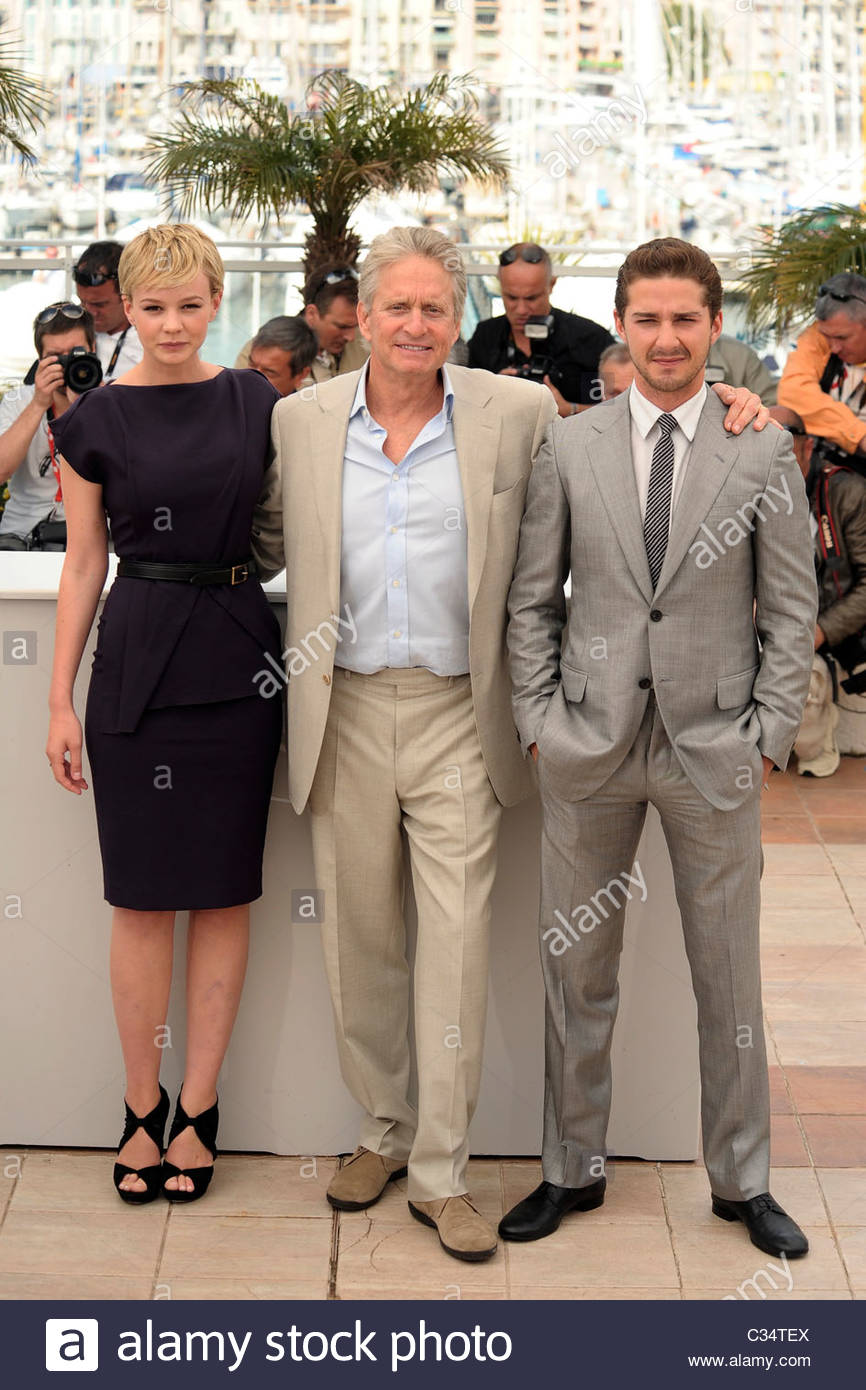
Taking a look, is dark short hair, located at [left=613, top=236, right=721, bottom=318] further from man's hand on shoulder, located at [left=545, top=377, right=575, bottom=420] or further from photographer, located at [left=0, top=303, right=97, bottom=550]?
man's hand on shoulder, located at [left=545, top=377, right=575, bottom=420]

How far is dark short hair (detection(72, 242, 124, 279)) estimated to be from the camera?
5.09 metres

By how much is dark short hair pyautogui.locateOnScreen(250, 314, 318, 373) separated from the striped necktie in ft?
8.31

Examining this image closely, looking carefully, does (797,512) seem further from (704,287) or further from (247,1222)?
(247,1222)

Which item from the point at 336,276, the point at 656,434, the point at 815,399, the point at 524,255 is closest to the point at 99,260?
the point at 336,276

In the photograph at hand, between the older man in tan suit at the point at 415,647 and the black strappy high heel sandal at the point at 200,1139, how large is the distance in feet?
1.13

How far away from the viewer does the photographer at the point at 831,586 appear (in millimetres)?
5590

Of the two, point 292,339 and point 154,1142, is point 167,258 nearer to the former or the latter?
point 154,1142

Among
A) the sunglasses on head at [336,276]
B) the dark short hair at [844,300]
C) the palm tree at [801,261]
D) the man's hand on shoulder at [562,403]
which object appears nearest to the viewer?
the man's hand on shoulder at [562,403]

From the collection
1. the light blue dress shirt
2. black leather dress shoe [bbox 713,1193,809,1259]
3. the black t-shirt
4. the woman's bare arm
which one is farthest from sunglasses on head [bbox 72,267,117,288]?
black leather dress shoe [bbox 713,1193,809,1259]

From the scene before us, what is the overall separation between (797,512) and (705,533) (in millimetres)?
140

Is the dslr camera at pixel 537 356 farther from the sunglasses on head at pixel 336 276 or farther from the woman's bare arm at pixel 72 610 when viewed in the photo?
the woman's bare arm at pixel 72 610

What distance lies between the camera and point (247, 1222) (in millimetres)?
2830

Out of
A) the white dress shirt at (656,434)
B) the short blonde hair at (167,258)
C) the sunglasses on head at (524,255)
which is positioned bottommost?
the white dress shirt at (656,434)

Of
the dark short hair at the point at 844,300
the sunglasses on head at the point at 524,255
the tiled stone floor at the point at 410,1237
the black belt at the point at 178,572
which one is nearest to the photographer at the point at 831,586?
the dark short hair at the point at 844,300
